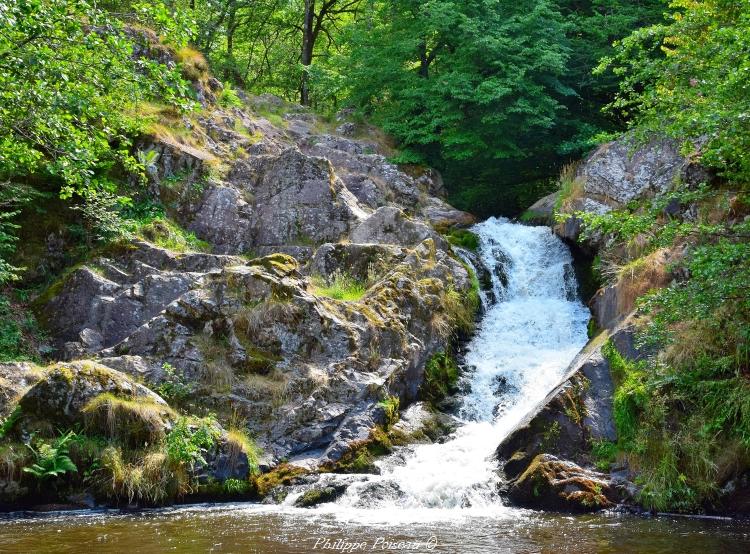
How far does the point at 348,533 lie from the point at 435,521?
1301 mm

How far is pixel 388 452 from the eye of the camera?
11.0 meters

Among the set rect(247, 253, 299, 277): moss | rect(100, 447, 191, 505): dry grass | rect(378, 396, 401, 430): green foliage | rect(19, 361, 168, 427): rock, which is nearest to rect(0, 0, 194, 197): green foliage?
rect(19, 361, 168, 427): rock

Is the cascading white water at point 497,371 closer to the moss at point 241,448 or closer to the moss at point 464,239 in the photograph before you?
the moss at point 464,239

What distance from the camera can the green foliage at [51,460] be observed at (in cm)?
904

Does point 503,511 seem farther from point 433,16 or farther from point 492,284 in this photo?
point 433,16

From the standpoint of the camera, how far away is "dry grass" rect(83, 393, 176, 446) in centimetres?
956

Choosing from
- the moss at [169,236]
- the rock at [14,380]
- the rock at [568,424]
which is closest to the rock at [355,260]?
the moss at [169,236]

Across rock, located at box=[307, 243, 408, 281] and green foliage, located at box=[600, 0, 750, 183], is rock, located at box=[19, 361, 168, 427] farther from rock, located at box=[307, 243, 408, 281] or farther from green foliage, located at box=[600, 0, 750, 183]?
green foliage, located at box=[600, 0, 750, 183]

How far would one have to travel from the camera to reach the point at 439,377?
13250 mm

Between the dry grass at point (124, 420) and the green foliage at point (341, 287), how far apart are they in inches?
169

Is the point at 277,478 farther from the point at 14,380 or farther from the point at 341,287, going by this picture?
the point at 341,287

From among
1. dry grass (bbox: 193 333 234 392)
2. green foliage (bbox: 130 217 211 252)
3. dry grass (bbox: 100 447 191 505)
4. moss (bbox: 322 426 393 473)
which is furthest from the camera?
green foliage (bbox: 130 217 211 252)

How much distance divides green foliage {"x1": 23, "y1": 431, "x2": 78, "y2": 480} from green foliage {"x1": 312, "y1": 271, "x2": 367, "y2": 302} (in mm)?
5367

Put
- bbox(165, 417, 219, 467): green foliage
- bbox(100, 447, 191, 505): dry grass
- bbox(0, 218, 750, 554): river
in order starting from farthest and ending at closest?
bbox(165, 417, 219, 467): green foliage
bbox(100, 447, 191, 505): dry grass
bbox(0, 218, 750, 554): river
